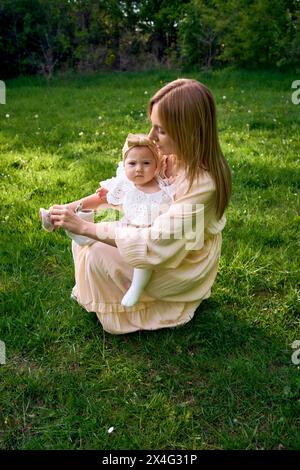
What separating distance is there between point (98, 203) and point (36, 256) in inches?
35.0

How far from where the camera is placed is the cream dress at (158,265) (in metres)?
2.37

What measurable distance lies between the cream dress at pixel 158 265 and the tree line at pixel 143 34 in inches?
319

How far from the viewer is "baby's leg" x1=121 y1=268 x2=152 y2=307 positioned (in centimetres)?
253

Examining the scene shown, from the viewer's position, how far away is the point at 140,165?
2.59 m

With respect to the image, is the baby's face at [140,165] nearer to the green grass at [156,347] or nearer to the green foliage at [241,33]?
the green grass at [156,347]

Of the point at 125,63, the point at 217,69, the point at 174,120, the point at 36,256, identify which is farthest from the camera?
the point at 125,63

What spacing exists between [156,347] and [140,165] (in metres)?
1.00

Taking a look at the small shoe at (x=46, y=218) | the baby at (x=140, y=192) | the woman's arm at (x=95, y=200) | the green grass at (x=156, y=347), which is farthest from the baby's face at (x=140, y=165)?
the green grass at (x=156, y=347)

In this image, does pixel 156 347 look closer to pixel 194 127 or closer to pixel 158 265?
pixel 158 265

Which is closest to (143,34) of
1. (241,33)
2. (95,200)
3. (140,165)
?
(241,33)

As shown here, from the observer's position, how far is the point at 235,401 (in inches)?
94.0

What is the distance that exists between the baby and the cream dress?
9 cm
